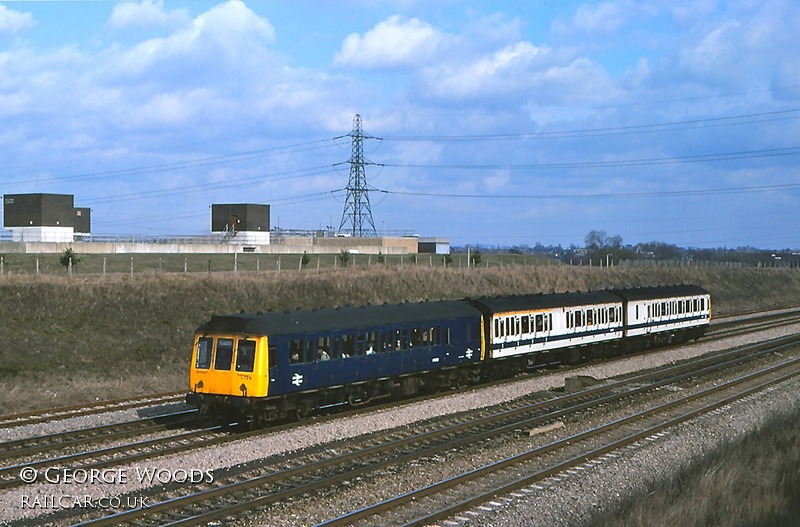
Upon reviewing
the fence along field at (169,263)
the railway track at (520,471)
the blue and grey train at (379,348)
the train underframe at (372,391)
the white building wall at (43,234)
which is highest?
the white building wall at (43,234)

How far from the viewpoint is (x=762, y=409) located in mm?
24141

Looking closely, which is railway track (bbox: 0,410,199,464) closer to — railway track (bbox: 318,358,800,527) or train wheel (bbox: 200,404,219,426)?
train wheel (bbox: 200,404,219,426)

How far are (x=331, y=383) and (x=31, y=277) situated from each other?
23.0m

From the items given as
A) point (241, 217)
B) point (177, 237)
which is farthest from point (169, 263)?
point (241, 217)

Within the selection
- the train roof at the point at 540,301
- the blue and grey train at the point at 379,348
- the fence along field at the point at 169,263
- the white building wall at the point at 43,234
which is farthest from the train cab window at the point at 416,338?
the white building wall at the point at 43,234

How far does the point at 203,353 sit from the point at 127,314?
18.2m

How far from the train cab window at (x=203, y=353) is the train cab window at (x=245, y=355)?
3.09 feet

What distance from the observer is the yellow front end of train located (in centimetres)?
2025

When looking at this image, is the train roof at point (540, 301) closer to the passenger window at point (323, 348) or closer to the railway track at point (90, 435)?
the passenger window at point (323, 348)

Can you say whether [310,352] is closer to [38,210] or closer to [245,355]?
[245,355]

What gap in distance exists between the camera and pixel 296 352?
70.0 feet

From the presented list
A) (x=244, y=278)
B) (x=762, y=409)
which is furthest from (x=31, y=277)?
(x=762, y=409)

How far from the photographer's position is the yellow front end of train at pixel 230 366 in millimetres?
20250

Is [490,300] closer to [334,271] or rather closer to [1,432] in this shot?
[1,432]
